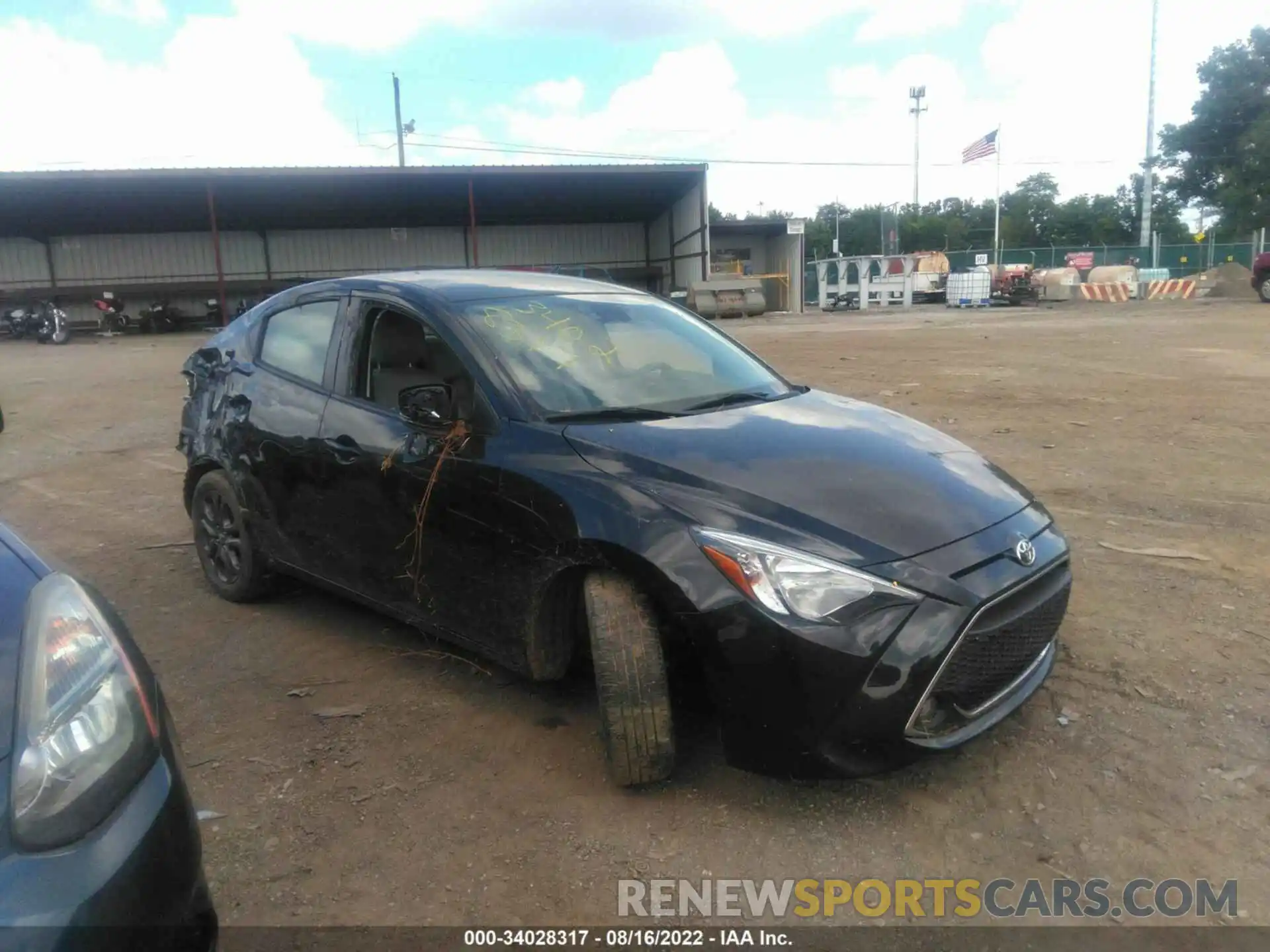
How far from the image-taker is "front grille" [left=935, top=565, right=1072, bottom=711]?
253cm

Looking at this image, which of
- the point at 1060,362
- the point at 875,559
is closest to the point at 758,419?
the point at 875,559

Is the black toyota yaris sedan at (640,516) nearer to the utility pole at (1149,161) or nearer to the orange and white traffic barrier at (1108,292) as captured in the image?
the orange and white traffic barrier at (1108,292)

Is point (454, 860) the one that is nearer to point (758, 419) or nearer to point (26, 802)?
point (26, 802)

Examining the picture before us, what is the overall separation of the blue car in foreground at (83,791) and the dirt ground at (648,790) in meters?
0.86

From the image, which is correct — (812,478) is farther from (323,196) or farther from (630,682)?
(323,196)

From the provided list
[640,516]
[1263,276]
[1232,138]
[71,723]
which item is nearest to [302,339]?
[640,516]

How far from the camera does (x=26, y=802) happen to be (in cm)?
142

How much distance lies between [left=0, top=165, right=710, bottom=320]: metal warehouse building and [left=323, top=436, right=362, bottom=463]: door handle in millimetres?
27088

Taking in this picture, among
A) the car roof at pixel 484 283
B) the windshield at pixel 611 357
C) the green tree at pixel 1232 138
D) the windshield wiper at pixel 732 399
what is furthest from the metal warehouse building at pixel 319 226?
the green tree at pixel 1232 138

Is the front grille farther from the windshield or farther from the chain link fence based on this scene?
the chain link fence

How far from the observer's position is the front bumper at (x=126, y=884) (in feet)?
4.42

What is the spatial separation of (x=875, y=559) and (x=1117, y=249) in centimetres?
5289

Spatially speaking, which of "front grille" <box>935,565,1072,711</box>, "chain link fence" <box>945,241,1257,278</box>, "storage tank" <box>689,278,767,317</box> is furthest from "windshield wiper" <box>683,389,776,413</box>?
"chain link fence" <box>945,241,1257,278</box>

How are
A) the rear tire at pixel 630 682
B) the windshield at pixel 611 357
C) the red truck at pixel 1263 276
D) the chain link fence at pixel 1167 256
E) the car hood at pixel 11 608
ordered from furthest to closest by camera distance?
the chain link fence at pixel 1167 256 < the red truck at pixel 1263 276 < the windshield at pixel 611 357 < the rear tire at pixel 630 682 < the car hood at pixel 11 608
